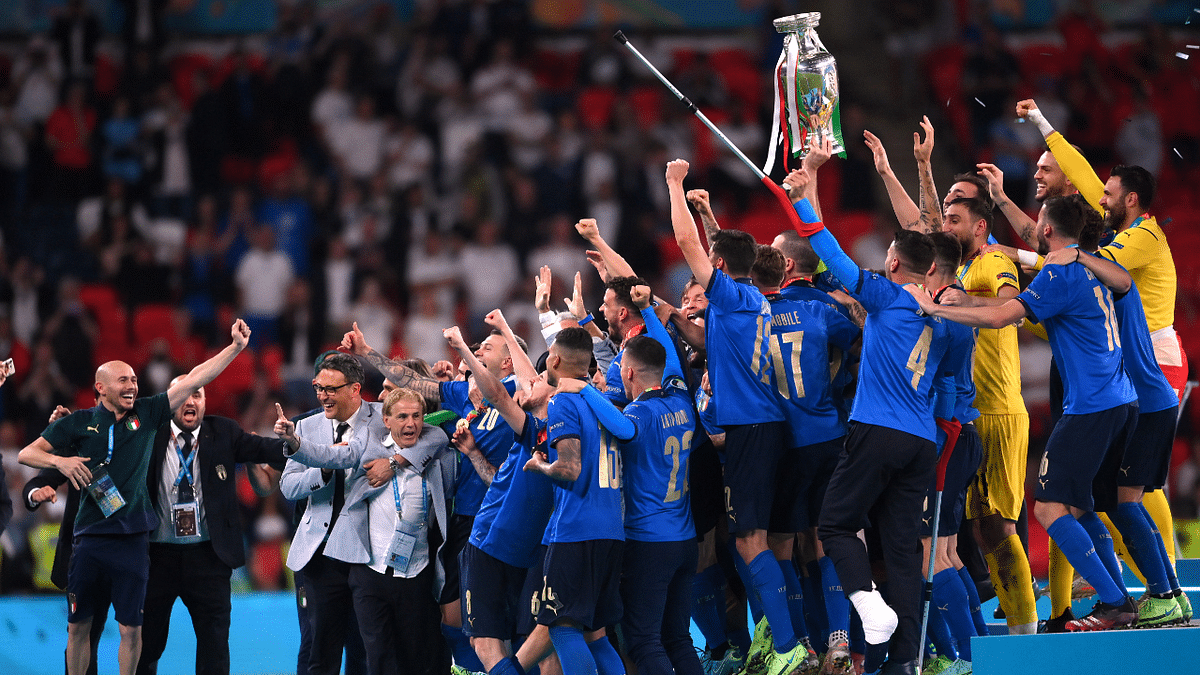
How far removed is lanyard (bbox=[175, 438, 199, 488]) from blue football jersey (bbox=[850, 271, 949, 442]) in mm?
4456

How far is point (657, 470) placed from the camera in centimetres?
693

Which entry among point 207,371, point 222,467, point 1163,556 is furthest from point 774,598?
point 222,467

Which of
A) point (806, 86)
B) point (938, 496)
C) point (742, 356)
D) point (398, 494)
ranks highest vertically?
point (806, 86)

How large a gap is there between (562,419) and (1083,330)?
2.81 m

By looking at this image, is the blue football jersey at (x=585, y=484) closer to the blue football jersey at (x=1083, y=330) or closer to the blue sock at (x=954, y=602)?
the blue sock at (x=954, y=602)

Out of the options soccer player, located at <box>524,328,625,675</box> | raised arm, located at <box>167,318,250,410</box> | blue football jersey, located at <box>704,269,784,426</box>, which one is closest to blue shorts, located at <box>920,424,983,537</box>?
blue football jersey, located at <box>704,269,784,426</box>

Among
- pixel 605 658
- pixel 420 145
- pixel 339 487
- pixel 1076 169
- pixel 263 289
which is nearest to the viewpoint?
pixel 605 658

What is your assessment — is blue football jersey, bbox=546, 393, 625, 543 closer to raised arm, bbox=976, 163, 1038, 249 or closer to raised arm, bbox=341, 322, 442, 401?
raised arm, bbox=341, 322, 442, 401

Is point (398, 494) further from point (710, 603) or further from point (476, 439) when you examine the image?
point (710, 603)

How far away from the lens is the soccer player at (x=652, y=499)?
679 centimetres

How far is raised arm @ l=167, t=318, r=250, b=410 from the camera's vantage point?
8.05m

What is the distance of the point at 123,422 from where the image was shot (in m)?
8.37

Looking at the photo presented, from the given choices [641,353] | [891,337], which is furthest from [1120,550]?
[641,353]

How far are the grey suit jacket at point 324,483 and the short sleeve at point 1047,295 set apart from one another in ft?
12.6
